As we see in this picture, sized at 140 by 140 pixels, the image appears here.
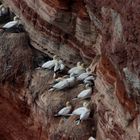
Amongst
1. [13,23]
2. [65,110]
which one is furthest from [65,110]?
[13,23]

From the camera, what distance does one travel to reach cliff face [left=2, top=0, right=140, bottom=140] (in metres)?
8.53

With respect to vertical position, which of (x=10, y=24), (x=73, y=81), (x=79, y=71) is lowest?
(x=73, y=81)

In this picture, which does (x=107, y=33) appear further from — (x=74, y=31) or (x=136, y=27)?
(x=74, y=31)

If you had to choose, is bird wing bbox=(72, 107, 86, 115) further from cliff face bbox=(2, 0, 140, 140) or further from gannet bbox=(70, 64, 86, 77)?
gannet bbox=(70, 64, 86, 77)

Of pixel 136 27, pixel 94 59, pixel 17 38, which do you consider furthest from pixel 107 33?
pixel 17 38

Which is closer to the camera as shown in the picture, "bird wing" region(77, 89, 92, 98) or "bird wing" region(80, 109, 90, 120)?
"bird wing" region(80, 109, 90, 120)

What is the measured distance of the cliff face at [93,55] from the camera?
853 centimetres

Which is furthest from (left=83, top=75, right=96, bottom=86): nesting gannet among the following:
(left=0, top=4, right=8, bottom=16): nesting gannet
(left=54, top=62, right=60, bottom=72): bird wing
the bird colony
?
(left=0, top=4, right=8, bottom=16): nesting gannet

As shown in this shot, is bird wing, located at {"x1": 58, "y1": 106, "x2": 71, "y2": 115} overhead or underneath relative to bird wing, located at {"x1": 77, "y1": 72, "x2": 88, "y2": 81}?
underneath

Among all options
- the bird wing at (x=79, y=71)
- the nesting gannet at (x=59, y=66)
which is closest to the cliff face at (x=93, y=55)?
the nesting gannet at (x=59, y=66)

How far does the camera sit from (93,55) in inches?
439

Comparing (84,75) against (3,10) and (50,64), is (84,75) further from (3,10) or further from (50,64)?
(3,10)

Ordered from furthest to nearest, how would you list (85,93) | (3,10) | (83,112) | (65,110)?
(3,10) → (85,93) → (65,110) → (83,112)

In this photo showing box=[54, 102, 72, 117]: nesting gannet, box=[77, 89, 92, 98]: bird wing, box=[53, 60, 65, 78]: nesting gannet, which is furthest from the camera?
box=[53, 60, 65, 78]: nesting gannet
